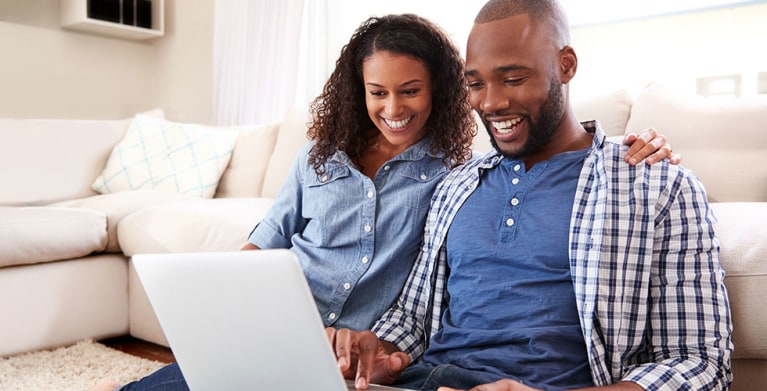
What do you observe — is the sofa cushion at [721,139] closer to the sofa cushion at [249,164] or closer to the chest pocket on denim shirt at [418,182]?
the chest pocket on denim shirt at [418,182]

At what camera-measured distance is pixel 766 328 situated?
→ 102 centimetres

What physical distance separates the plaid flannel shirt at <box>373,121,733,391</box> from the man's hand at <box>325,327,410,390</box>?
0.27 m

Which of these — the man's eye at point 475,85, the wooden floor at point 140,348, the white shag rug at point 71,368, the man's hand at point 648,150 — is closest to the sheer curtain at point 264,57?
the wooden floor at point 140,348

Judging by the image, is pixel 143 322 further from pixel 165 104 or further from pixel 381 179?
pixel 165 104

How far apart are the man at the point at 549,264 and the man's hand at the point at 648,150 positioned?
13mm

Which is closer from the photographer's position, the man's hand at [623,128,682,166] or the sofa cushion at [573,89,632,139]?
the man's hand at [623,128,682,166]

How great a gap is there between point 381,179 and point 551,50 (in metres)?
0.38

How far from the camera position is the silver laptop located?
0.65 meters

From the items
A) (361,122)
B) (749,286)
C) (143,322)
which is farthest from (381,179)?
(143,322)

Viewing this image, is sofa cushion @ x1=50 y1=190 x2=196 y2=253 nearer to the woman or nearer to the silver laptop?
the woman

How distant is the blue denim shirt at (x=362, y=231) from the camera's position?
3.89ft

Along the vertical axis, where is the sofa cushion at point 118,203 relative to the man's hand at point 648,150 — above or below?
below

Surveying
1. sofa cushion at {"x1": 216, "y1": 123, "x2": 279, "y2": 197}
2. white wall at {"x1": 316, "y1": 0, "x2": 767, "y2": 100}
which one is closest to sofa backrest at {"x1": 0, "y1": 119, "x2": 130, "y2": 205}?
sofa cushion at {"x1": 216, "y1": 123, "x2": 279, "y2": 197}

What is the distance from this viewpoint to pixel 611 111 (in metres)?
1.70
